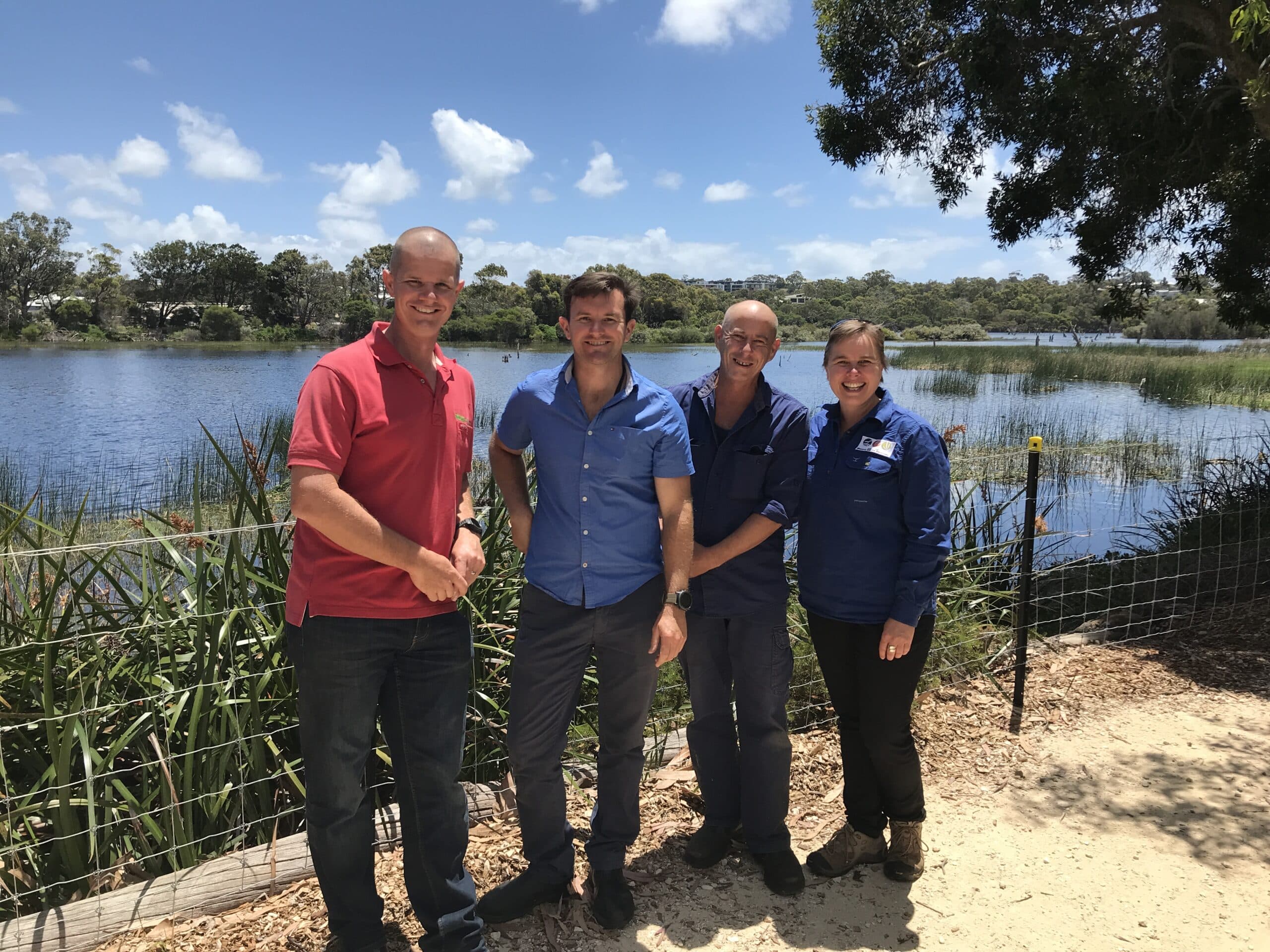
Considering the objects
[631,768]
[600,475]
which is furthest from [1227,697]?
[600,475]

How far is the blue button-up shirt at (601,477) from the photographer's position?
86.9 inches

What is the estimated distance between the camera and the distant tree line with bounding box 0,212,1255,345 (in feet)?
165

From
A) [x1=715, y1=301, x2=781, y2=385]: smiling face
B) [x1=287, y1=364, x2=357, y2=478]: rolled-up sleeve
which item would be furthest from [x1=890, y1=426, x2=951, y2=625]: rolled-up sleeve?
[x1=287, y1=364, x2=357, y2=478]: rolled-up sleeve

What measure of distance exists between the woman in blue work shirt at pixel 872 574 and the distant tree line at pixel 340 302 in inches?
1500

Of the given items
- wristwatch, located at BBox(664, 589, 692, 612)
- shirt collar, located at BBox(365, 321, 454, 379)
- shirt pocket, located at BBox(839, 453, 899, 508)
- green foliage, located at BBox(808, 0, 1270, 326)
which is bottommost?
wristwatch, located at BBox(664, 589, 692, 612)

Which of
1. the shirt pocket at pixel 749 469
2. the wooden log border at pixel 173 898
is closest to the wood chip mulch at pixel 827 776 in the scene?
the wooden log border at pixel 173 898

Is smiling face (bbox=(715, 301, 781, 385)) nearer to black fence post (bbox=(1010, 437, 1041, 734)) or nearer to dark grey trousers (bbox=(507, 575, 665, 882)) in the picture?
dark grey trousers (bbox=(507, 575, 665, 882))

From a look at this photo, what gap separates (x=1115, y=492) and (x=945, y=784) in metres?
9.72

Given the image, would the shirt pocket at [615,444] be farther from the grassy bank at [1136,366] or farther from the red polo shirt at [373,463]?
the grassy bank at [1136,366]

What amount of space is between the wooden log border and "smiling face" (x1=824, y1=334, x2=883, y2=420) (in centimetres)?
189

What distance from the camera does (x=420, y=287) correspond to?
1944mm

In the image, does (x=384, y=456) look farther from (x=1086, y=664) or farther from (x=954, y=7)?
(x=954, y=7)

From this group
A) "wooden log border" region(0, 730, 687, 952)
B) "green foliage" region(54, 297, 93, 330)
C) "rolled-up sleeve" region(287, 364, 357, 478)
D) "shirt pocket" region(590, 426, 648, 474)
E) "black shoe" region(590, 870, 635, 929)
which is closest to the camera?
"rolled-up sleeve" region(287, 364, 357, 478)

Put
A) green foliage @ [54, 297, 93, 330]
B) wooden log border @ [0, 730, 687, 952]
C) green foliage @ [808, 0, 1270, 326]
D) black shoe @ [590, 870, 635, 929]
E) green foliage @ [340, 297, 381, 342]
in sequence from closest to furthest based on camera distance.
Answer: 1. wooden log border @ [0, 730, 687, 952]
2. black shoe @ [590, 870, 635, 929]
3. green foliage @ [808, 0, 1270, 326]
4. green foliage @ [54, 297, 93, 330]
5. green foliage @ [340, 297, 381, 342]
